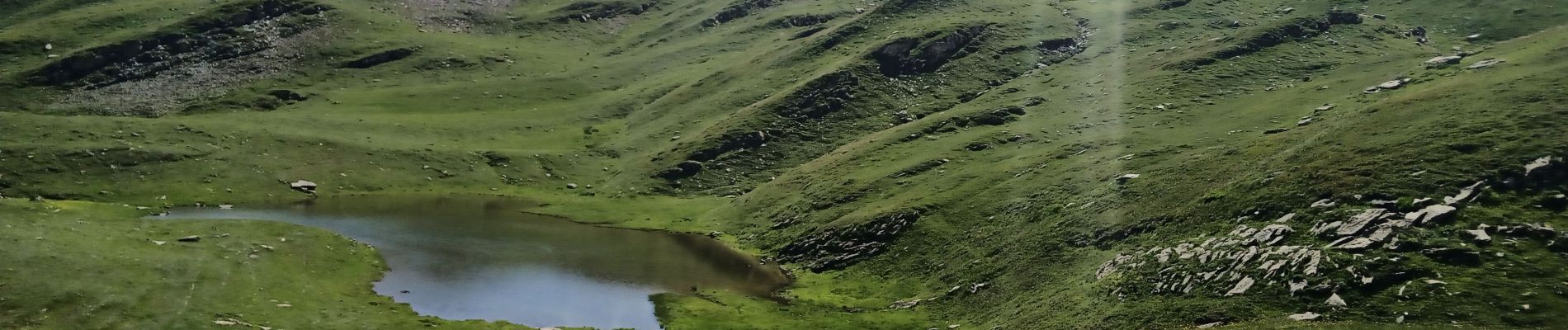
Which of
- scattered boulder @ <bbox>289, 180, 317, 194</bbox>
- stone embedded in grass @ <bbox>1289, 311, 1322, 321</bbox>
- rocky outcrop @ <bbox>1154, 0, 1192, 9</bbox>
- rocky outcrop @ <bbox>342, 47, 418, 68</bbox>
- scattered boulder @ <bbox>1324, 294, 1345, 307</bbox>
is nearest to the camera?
stone embedded in grass @ <bbox>1289, 311, 1322, 321</bbox>

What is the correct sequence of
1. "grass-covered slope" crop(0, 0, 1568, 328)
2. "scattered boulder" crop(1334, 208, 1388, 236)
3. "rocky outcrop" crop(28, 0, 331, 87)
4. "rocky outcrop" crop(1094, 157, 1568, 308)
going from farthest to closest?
"rocky outcrop" crop(28, 0, 331, 87) → "grass-covered slope" crop(0, 0, 1568, 328) → "scattered boulder" crop(1334, 208, 1388, 236) → "rocky outcrop" crop(1094, 157, 1568, 308)

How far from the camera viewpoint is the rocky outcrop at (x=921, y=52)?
14150cm

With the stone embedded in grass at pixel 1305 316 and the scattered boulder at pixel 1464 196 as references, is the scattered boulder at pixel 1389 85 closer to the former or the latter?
the scattered boulder at pixel 1464 196

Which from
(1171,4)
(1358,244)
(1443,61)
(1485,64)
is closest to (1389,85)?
(1485,64)

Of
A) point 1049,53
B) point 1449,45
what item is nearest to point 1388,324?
point 1449,45

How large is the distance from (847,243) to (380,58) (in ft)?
357

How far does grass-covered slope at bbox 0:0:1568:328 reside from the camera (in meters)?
60.6

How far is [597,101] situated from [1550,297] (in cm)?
12403

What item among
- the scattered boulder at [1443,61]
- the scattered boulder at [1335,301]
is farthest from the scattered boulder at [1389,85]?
the scattered boulder at [1335,301]

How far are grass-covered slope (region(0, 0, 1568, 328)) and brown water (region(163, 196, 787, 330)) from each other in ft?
11.0

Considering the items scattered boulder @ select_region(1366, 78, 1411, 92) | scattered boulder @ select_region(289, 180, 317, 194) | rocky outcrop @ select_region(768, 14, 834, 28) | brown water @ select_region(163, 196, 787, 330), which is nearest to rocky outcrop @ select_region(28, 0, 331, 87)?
scattered boulder @ select_region(289, 180, 317, 194)

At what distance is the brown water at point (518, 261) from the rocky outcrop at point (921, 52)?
49.4 metres

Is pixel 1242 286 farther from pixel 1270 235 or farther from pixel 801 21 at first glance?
pixel 801 21

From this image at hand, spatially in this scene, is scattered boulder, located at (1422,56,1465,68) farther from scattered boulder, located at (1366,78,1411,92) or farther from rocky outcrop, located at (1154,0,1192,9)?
rocky outcrop, located at (1154,0,1192,9)
